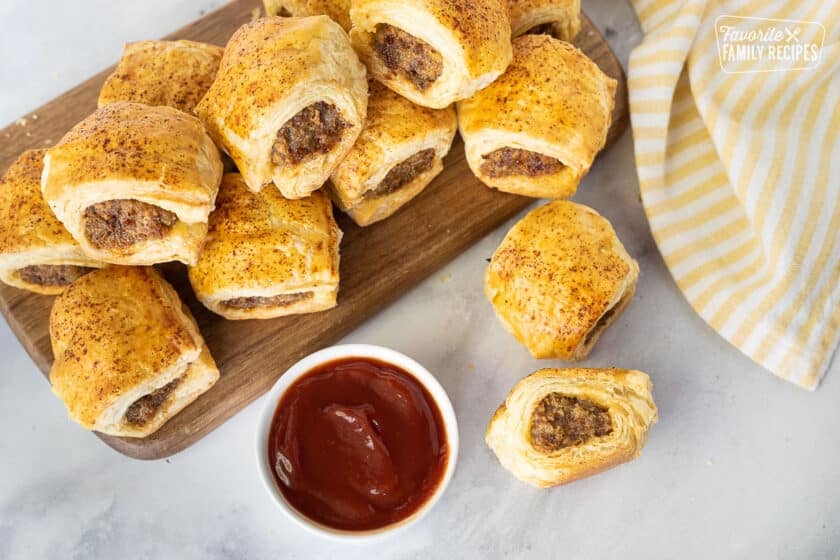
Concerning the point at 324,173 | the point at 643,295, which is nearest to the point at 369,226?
the point at 324,173

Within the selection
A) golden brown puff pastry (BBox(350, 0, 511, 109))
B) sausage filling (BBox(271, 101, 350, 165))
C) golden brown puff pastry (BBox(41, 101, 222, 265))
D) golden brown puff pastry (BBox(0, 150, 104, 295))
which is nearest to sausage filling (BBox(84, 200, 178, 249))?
golden brown puff pastry (BBox(41, 101, 222, 265))

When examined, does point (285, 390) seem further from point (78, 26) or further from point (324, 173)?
point (78, 26)

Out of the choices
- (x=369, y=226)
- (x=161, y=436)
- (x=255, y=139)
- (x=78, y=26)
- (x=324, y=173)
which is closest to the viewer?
(x=255, y=139)

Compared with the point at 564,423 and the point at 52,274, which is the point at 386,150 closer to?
the point at 564,423

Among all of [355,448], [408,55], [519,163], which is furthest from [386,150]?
[355,448]

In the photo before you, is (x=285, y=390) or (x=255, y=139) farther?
(x=285, y=390)

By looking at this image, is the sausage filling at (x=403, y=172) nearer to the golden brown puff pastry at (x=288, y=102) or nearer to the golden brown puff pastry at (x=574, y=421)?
the golden brown puff pastry at (x=288, y=102)
